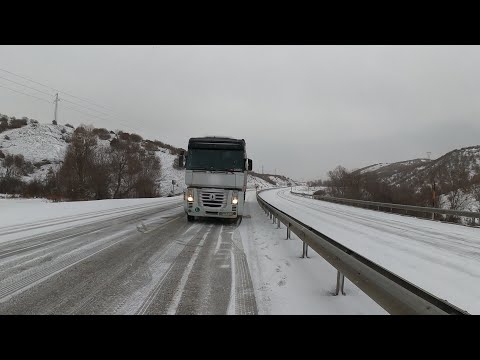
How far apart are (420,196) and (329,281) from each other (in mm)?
34848

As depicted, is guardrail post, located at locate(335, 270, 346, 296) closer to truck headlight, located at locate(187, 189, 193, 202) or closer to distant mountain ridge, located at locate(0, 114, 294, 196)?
truck headlight, located at locate(187, 189, 193, 202)

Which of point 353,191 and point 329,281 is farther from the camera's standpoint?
point 353,191

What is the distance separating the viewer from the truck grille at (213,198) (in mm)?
13836

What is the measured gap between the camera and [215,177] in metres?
14.0

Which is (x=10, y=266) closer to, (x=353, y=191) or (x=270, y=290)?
(x=270, y=290)

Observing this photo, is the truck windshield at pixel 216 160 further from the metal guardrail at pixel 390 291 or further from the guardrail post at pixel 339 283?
the guardrail post at pixel 339 283

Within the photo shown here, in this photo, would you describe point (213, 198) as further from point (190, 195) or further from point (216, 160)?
point (216, 160)

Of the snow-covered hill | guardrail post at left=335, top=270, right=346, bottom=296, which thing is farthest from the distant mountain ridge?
guardrail post at left=335, top=270, right=346, bottom=296

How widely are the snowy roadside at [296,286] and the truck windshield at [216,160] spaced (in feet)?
18.9

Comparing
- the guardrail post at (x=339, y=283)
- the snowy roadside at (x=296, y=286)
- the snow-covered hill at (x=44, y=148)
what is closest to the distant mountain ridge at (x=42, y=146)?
the snow-covered hill at (x=44, y=148)

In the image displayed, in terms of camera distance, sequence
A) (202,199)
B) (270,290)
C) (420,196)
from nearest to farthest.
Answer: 1. (270,290)
2. (202,199)
3. (420,196)
